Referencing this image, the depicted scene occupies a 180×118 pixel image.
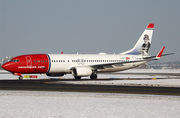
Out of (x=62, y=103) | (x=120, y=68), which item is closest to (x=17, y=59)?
(x=120, y=68)

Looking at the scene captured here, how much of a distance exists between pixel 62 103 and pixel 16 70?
28314 mm

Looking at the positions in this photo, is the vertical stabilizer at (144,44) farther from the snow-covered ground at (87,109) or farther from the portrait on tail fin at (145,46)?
the snow-covered ground at (87,109)

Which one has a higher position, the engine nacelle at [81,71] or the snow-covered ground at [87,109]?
the engine nacelle at [81,71]

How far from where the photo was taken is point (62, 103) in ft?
56.1

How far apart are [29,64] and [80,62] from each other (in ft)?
28.5

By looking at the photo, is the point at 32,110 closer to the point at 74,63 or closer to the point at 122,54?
the point at 74,63

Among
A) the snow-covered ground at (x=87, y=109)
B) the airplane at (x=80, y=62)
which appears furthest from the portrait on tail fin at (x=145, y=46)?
the snow-covered ground at (x=87, y=109)

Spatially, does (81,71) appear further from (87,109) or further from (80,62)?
(87,109)

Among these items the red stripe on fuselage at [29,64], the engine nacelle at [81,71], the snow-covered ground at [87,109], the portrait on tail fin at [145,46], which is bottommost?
the snow-covered ground at [87,109]

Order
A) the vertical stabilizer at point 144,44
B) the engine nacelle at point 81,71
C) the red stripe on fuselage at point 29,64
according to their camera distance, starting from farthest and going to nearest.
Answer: the vertical stabilizer at point 144,44
the engine nacelle at point 81,71
the red stripe on fuselage at point 29,64

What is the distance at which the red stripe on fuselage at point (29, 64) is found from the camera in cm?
4362

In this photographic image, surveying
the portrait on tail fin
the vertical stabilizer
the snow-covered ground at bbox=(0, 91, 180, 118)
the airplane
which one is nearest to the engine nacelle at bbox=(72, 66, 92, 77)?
the airplane

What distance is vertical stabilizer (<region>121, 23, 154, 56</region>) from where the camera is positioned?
177ft

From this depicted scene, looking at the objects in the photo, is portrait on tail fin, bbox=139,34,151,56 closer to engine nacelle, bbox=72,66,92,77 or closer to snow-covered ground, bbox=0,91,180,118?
engine nacelle, bbox=72,66,92,77
